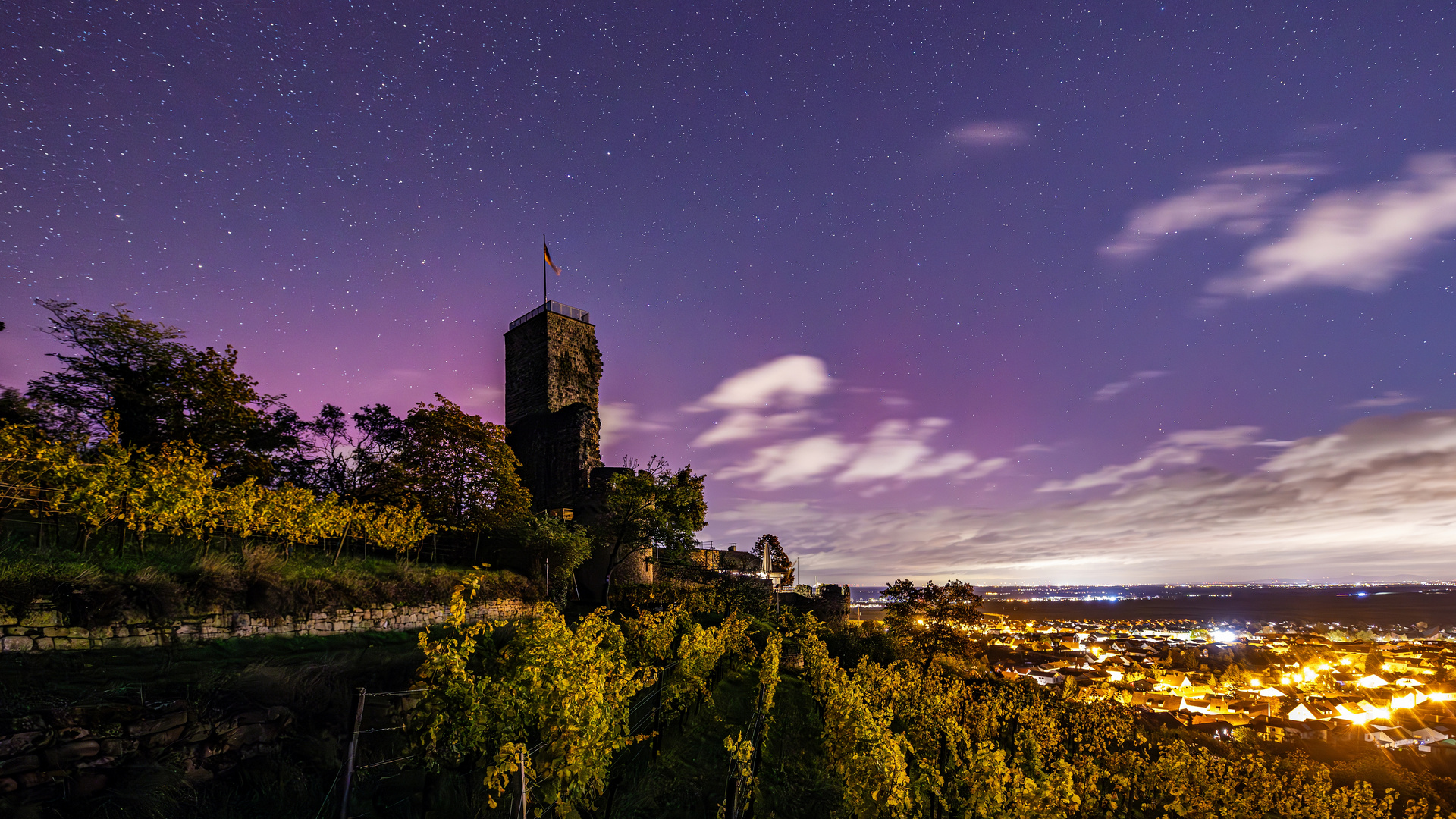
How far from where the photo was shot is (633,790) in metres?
11.2

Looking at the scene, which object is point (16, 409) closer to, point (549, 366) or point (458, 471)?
point (458, 471)

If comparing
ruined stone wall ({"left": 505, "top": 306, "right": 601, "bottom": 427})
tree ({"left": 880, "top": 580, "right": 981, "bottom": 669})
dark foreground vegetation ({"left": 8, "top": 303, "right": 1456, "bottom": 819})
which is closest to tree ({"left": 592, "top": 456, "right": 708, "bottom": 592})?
dark foreground vegetation ({"left": 8, "top": 303, "right": 1456, "bottom": 819})

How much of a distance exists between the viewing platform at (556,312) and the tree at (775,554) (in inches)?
1173

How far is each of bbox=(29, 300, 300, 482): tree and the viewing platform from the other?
27.9m

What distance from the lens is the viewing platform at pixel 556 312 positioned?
48.6 metres

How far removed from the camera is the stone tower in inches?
1681

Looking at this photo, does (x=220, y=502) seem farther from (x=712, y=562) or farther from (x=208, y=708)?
(x=712, y=562)

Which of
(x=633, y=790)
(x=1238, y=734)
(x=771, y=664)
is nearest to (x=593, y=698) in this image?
(x=633, y=790)

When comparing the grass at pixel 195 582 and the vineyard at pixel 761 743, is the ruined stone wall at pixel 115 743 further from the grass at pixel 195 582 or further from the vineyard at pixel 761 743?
the grass at pixel 195 582

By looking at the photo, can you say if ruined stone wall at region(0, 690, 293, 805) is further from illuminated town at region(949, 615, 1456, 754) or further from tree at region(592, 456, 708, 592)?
illuminated town at region(949, 615, 1456, 754)

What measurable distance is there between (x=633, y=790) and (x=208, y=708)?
711 centimetres

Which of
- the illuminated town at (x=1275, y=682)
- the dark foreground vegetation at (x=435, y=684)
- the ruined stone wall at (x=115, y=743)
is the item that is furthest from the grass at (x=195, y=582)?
the illuminated town at (x=1275, y=682)

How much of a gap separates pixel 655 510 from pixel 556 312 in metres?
24.8

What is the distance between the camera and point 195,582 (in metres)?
12.5
